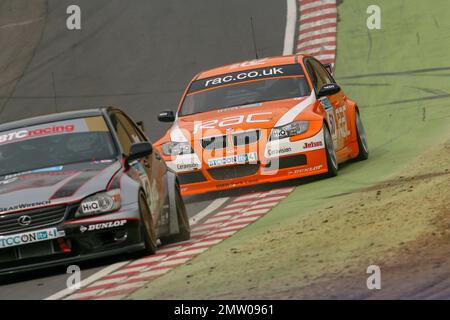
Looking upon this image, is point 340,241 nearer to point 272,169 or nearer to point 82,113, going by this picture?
point 82,113

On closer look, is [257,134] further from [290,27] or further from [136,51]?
[136,51]

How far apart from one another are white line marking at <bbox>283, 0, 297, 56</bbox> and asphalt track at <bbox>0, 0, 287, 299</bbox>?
0.13 metres

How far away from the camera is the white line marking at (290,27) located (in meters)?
25.5

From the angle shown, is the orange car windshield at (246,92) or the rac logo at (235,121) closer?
the rac logo at (235,121)

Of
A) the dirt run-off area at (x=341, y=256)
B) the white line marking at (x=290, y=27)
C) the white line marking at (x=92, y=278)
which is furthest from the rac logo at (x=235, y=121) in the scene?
the white line marking at (x=290, y=27)

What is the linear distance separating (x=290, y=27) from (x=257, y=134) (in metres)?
11.8

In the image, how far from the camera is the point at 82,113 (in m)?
12.5

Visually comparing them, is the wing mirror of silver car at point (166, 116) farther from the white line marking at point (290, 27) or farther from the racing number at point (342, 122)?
the white line marking at point (290, 27)

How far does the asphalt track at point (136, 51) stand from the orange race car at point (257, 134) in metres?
4.88

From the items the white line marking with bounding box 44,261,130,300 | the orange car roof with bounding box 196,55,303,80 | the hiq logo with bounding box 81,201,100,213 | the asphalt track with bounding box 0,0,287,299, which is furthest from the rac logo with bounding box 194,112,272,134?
the asphalt track with bounding box 0,0,287,299

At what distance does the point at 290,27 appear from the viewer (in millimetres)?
27000

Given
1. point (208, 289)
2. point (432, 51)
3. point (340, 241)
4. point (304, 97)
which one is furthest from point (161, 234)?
point (432, 51)

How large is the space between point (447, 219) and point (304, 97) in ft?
19.5

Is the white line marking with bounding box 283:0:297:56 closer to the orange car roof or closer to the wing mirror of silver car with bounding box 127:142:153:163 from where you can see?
the orange car roof
